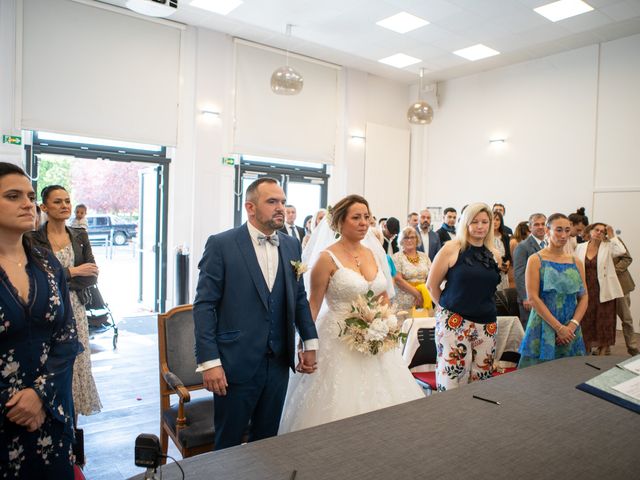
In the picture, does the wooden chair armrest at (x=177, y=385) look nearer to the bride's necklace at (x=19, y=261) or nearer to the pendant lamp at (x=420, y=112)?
the bride's necklace at (x=19, y=261)

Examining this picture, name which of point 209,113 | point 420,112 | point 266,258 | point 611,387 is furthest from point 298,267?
point 420,112

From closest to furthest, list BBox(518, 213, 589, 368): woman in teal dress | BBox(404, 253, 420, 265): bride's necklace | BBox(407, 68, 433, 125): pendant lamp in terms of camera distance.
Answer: BBox(518, 213, 589, 368): woman in teal dress
BBox(404, 253, 420, 265): bride's necklace
BBox(407, 68, 433, 125): pendant lamp

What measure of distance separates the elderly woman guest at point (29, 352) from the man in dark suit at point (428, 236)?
256 inches

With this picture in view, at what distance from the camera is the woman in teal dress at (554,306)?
340 cm

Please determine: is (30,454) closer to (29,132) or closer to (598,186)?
(29,132)

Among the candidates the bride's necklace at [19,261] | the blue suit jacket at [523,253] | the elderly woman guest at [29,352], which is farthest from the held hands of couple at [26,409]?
the blue suit jacket at [523,253]

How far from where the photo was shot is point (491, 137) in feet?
32.4

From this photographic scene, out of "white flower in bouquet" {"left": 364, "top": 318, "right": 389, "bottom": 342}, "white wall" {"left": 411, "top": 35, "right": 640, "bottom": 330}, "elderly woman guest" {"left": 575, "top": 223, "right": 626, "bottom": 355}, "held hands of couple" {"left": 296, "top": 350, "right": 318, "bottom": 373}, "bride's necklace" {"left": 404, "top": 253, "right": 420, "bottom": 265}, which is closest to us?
"held hands of couple" {"left": 296, "top": 350, "right": 318, "bottom": 373}

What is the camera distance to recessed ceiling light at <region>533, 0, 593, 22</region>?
6.71m

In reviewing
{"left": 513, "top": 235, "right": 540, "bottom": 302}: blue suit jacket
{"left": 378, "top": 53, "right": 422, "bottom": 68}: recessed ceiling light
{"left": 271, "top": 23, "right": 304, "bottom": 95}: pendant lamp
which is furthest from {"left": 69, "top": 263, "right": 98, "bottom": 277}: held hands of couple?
{"left": 378, "top": 53, "right": 422, "bottom": 68}: recessed ceiling light

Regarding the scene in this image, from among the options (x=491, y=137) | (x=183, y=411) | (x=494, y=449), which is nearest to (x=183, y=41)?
(x=491, y=137)

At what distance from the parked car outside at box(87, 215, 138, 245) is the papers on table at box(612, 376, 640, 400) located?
794 cm

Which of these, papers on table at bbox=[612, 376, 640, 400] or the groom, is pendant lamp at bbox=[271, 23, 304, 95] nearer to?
the groom

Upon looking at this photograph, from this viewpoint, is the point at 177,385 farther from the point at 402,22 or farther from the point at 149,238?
the point at 402,22
